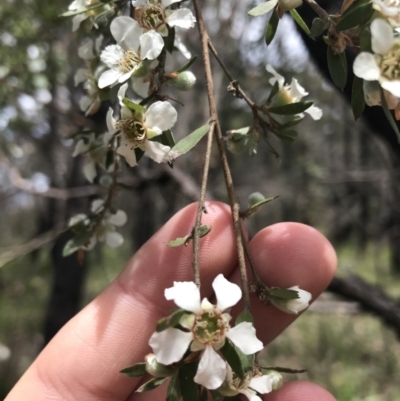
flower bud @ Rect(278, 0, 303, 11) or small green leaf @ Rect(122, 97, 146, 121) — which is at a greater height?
flower bud @ Rect(278, 0, 303, 11)

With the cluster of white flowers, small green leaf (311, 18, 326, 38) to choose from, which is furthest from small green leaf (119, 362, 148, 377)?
small green leaf (311, 18, 326, 38)

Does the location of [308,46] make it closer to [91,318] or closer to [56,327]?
[91,318]

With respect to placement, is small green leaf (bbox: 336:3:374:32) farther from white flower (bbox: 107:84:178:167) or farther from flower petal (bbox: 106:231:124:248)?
flower petal (bbox: 106:231:124:248)

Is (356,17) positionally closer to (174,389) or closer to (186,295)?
(186,295)

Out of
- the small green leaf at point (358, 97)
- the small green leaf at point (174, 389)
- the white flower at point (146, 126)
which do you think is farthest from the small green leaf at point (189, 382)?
the small green leaf at point (358, 97)

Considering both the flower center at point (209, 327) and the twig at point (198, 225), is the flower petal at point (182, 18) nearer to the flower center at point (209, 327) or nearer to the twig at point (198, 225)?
the twig at point (198, 225)

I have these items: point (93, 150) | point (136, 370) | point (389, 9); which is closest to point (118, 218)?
point (93, 150)
